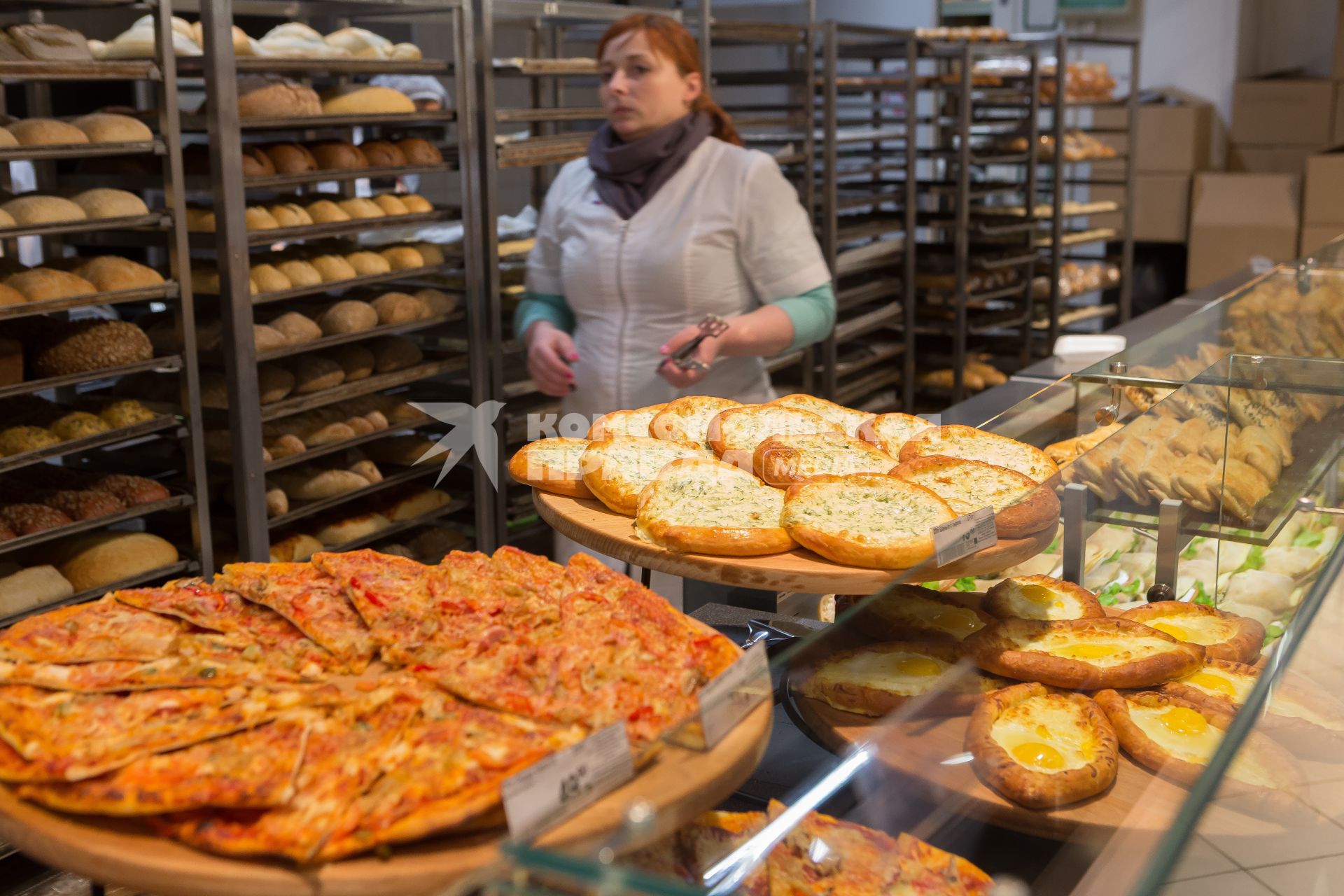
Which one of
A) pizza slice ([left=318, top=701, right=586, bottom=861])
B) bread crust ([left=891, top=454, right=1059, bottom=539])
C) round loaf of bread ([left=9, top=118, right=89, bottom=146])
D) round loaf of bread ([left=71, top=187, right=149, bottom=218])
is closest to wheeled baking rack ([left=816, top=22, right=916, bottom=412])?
round loaf of bread ([left=71, top=187, right=149, bottom=218])

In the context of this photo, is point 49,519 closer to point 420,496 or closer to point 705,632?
point 420,496

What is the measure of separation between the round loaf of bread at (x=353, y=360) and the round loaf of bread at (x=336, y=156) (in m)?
0.51

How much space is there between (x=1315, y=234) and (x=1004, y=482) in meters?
5.76

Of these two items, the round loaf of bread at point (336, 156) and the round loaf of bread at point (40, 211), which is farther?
the round loaf of bread at point (336, 156)

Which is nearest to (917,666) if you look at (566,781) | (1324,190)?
(566,781)

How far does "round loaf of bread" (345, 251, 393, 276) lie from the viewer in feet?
10.9

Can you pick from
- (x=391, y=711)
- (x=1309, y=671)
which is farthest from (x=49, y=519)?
(x=1309, y=671)

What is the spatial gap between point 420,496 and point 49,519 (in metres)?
1.17

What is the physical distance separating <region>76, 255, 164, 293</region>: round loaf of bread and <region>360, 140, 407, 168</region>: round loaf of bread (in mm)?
768

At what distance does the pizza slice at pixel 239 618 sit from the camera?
1262 millimetres

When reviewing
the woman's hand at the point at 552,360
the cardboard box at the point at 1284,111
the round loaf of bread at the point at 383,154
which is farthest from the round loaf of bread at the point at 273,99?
the cardboard box at the point at 1284,111

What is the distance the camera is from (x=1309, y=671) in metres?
1.50

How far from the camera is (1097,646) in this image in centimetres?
152

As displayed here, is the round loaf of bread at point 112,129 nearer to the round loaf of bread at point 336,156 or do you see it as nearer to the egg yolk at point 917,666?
the round loaf of bread at point 336,156
